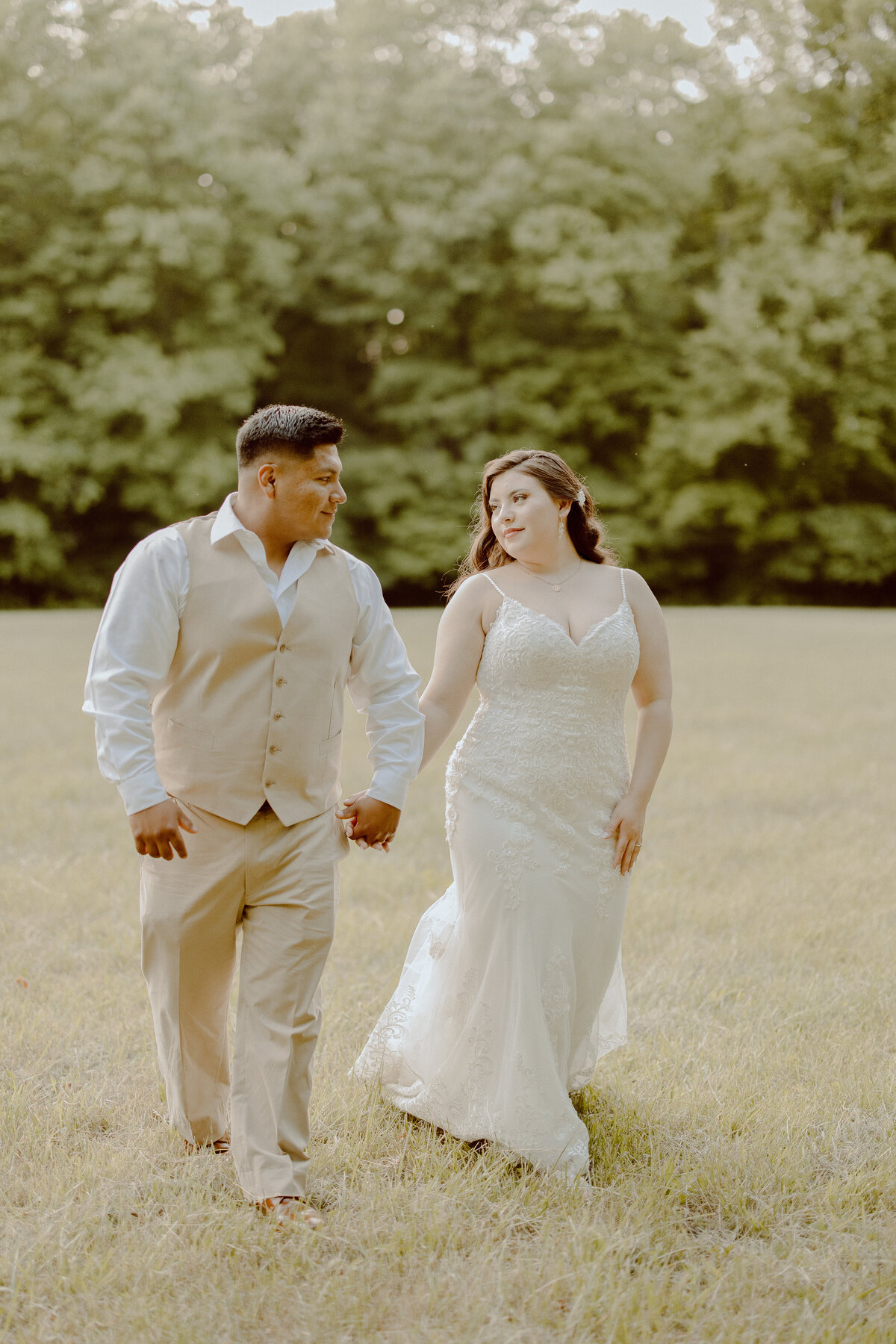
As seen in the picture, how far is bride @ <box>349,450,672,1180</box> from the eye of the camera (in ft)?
11.5

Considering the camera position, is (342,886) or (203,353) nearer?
(342,886)

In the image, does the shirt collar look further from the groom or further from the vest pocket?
the vest pocket

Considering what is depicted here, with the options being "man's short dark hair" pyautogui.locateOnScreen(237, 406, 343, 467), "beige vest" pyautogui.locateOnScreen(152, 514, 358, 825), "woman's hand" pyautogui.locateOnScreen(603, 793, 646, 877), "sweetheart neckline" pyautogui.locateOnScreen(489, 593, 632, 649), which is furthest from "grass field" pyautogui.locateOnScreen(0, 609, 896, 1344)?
"man's short dark hair" pyautogui.locateOnScreen(237, 406, 343, 467)

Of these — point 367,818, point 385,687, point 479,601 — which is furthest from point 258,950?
point 479,601

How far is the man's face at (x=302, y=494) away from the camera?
10.1 feet

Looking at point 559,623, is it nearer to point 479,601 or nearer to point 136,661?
point 479,601

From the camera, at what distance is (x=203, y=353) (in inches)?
1257

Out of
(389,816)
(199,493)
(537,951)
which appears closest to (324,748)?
(389,816)

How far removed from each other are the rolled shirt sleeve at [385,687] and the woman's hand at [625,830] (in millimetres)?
643

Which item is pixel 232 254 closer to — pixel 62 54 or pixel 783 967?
pixel 62 54

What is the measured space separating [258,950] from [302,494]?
3.69 feet

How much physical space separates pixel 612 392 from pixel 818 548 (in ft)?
24.4

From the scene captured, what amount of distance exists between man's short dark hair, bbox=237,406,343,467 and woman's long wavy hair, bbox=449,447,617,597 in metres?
0.77

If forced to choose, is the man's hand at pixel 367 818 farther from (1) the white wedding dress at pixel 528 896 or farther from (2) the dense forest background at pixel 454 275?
(2) the dense forest background at pixel 454 275
